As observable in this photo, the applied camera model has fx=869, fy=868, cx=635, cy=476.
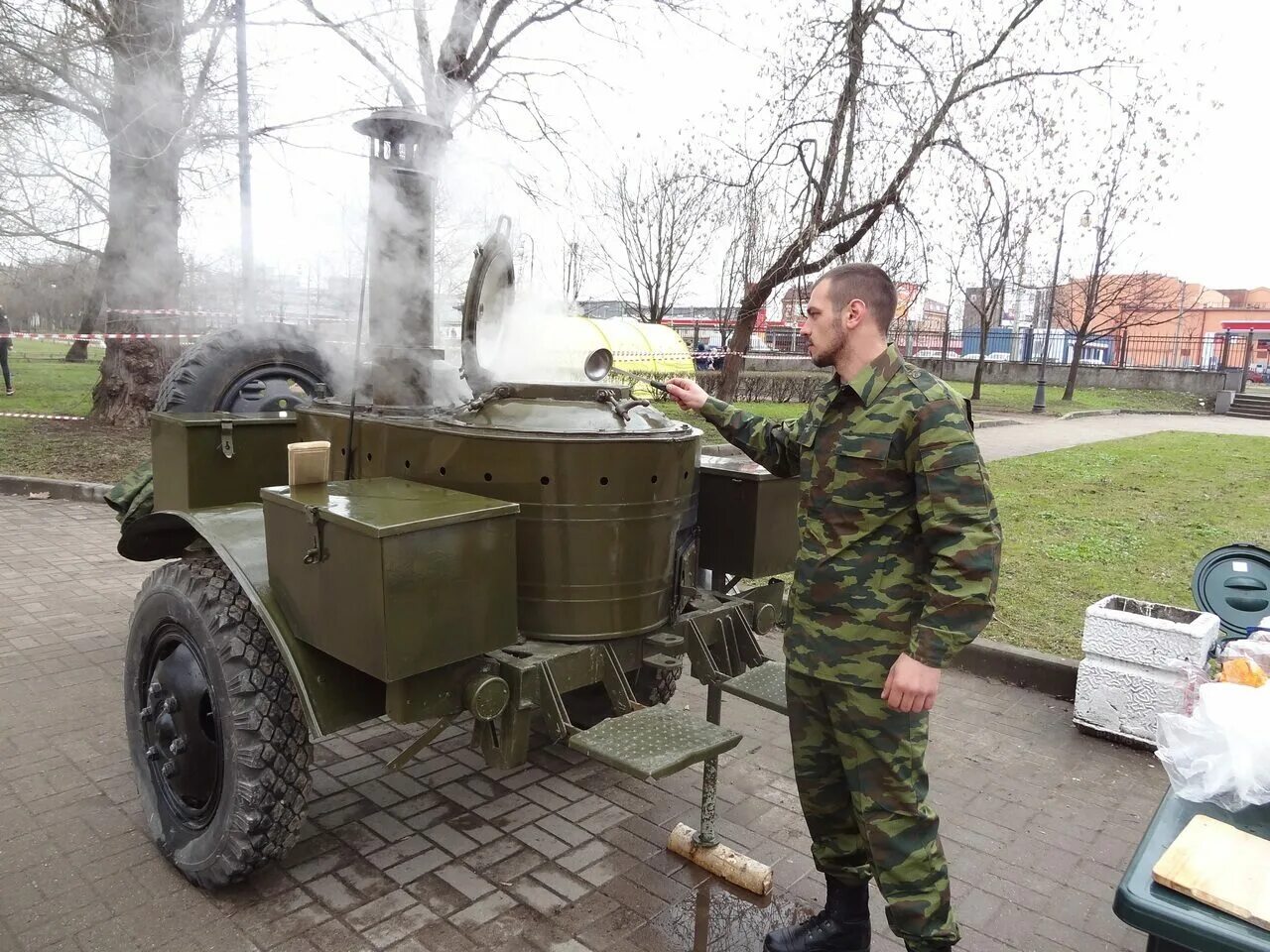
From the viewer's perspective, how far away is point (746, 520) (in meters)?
3.51

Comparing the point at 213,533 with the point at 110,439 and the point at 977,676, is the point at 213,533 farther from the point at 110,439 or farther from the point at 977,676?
the point at 110,439

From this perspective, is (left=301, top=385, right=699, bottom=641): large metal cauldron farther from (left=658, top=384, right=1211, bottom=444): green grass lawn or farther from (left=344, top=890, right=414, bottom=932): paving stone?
(left=658, top=384, right=1211, bottom=444): green grass lawn

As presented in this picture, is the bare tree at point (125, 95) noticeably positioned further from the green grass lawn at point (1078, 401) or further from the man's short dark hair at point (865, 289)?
the green grass lawn at point (1078, 401)

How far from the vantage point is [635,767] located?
8.17 ft

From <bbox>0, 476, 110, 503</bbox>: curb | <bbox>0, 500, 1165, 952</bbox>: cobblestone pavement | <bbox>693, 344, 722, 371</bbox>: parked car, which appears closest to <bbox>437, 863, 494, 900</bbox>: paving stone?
<bbox>0, 500, 1165, 952</bbox>: cobblestone pavement

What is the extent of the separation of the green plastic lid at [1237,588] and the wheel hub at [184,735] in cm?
445

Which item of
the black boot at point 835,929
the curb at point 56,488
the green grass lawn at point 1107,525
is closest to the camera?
the black boot at point 835,929

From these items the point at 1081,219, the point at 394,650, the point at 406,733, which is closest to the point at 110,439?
the point at 406,733

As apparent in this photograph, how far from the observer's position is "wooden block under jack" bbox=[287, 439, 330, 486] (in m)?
2.72

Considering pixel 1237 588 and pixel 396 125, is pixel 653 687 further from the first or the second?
pixel 1237 588

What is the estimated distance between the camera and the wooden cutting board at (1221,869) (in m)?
1.54

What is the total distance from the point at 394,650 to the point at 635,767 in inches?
29.9

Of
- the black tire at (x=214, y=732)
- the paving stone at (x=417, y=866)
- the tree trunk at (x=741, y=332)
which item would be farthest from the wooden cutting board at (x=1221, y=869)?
the tree trunk at (x=741, y=332)

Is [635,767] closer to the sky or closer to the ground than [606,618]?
closer to the ground
